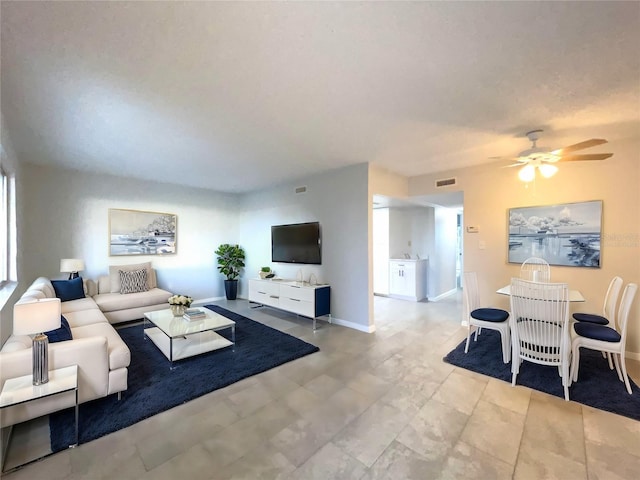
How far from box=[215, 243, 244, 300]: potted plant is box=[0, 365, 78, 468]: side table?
4339 mm

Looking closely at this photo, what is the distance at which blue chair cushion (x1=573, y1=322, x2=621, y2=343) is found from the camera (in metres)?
2.55

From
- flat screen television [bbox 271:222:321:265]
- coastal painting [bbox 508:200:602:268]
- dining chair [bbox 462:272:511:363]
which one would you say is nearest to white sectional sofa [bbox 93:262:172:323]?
flat screen television [bbox 271:222:321:265]

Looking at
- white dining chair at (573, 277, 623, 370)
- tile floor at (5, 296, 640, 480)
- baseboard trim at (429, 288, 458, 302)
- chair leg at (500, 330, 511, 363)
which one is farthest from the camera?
baseboard trim at (429, 288, 458, 302)

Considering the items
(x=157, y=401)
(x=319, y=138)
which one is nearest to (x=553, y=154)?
(x=319, y=138)

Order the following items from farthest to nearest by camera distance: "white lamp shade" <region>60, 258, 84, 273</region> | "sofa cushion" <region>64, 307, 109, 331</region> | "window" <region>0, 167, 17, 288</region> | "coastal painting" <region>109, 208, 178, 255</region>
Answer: "coastal painting" <region>109, 208, 178, 255</region> < "white lamp shade" <region>60, 258, 84, 273</region> < "window" <region>0, 167, 17, 288</region> < "sofa cushion" <region>64, 307, 109, 331</region>

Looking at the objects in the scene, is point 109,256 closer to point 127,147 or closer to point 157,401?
point 127,147

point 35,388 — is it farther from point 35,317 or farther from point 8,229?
point 8,229

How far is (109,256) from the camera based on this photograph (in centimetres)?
509

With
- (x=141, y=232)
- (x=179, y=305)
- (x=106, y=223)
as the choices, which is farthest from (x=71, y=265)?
(x=179, y=305)

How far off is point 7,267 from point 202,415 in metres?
3.54

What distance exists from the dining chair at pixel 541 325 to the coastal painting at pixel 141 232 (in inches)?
230

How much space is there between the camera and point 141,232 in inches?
213

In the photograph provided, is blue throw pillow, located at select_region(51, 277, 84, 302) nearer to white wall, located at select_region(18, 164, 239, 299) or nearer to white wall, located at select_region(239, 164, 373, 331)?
white wall, located at select_region(18, 164, 239, 299)

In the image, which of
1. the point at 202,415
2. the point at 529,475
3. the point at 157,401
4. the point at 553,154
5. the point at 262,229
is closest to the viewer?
the point at 529,475
